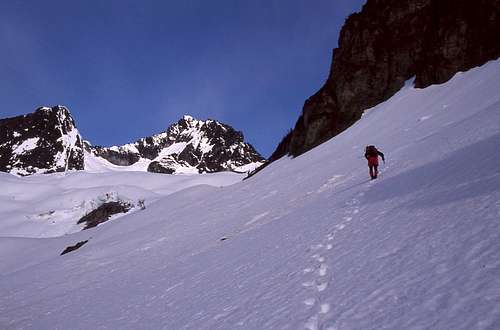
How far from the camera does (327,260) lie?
8688 mm

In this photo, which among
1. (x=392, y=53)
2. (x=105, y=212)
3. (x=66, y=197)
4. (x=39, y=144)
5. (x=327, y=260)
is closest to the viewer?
(x=327, y=260)

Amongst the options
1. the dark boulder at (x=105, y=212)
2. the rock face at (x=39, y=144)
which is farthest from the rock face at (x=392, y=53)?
the rock face at (x=39, y=144)

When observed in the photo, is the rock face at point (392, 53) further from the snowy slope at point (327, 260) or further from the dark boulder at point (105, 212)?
the dark boulder at point (105, 212)

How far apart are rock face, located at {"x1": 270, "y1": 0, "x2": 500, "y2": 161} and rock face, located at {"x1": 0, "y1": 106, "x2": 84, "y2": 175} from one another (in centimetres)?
Result: 14368

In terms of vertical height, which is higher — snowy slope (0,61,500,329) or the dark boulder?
Answer: the dark boulder

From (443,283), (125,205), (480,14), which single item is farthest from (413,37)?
(443,283)

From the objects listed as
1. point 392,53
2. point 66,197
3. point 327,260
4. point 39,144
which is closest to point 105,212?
point 66,197

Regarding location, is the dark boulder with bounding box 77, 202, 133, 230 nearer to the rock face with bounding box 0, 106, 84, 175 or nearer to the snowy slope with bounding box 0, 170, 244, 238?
the snowy slope with bounding box 0, 170, 244, 238

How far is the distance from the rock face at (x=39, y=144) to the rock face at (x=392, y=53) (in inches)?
5657

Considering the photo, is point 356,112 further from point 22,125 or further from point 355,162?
point 22,125

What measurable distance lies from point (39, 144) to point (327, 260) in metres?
190

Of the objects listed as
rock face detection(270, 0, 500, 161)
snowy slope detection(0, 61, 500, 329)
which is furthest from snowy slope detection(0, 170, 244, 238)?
snowy slope detection(0, 61, 500, 329)

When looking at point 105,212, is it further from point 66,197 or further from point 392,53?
point 392,53

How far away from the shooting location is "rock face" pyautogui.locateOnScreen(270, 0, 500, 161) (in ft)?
135
